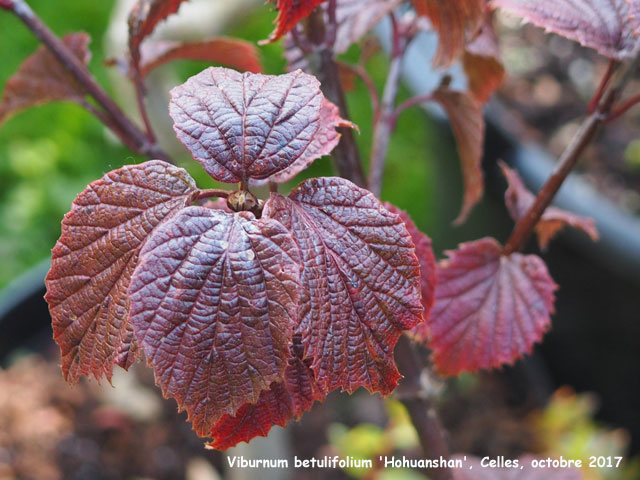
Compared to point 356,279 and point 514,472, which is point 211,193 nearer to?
point 356,279

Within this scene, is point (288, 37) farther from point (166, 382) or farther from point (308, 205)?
point (166, 382)

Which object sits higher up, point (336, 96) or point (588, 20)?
point (588, 20)

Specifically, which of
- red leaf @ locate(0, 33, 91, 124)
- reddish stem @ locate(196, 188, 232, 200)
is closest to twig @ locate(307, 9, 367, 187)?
reddish stem @ locate(196, 188, 232, 200)

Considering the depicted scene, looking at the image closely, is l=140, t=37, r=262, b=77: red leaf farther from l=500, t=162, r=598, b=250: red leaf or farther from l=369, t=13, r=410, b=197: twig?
l=500, t=162, r=598, b=250: red leaf

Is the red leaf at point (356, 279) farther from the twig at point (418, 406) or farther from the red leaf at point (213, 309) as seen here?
the twig at point (418, 406)

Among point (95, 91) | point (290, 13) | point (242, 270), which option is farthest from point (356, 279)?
point (95, 91)

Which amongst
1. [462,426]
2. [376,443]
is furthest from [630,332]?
[376,443]

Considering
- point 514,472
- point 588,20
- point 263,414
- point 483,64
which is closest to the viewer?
point 263,414
